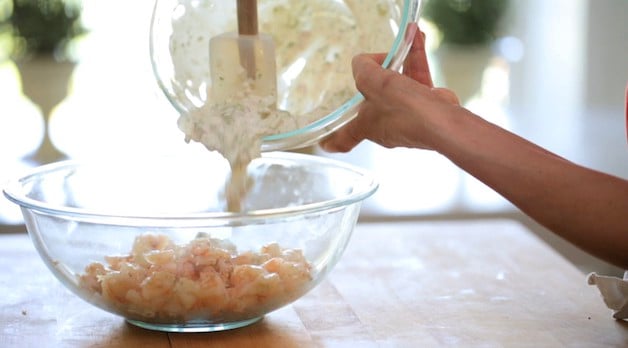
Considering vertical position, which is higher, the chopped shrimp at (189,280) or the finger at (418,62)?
the finger at (418,62)

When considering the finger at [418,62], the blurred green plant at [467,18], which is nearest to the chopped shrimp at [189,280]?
the finger at [418,62]

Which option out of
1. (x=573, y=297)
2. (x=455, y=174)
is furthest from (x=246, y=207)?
(x=455, y=174)

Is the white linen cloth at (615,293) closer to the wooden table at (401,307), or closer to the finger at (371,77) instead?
the wooden table at (401,307)

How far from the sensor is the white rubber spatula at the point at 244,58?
1.03 m

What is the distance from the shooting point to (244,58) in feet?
3.36

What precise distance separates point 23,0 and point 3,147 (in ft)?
1.95

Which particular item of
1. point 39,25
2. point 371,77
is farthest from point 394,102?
point 39,25

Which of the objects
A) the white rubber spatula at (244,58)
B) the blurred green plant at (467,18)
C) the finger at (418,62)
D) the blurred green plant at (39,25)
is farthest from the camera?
the blurred green plant at (467,18)

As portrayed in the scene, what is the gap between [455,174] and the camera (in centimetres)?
363

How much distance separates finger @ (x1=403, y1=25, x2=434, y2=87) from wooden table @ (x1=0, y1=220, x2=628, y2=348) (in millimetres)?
252

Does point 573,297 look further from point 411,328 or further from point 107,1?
point 107,1

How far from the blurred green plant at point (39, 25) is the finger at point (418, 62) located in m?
2.90

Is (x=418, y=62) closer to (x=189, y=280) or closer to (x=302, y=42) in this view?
(x=302, y=42)

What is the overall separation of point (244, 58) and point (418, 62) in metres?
0.24
